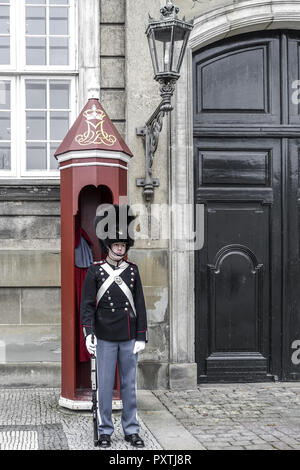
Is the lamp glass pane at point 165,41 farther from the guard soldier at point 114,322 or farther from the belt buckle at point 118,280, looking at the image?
the belt buckle at point 118,280

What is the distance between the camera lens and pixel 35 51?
8.70 metres

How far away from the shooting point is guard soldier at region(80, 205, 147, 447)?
20.1 ft

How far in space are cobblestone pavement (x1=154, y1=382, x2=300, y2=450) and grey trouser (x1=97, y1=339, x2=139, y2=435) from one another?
63 cm

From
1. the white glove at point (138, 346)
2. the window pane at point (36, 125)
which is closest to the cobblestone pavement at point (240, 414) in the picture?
the white glove at point (138, 346)

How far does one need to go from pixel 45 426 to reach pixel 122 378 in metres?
0.95

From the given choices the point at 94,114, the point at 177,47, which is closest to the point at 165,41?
the point at 177,47

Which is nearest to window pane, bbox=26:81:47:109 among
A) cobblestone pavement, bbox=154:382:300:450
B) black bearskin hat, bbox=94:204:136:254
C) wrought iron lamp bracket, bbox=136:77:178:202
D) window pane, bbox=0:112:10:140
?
window pane, bbox=0:112:10:140

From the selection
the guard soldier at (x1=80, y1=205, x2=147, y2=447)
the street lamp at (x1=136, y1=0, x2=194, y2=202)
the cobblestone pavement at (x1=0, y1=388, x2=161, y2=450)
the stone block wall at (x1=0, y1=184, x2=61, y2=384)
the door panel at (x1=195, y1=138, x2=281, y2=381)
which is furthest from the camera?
the door panel at (x1=195, y1=138, x2=281, y2=381)

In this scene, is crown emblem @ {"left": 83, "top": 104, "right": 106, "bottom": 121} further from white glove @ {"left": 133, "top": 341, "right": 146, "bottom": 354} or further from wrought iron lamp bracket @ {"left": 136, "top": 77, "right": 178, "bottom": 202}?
white glove @ {"left": 133, "top": 341, "right": 146, "bottom": 354}

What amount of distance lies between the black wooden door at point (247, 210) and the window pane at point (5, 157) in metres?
2.15

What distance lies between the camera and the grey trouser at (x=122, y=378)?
612 centimetres
